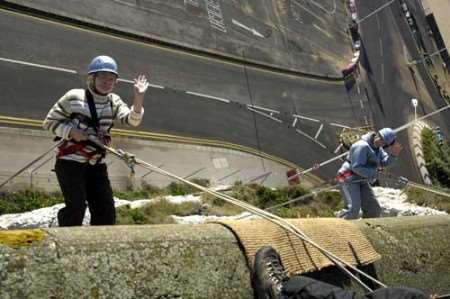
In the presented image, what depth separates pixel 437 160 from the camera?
4062cm

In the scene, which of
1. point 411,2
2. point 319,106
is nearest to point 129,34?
point 319,106

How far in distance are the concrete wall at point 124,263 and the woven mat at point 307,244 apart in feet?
0.60

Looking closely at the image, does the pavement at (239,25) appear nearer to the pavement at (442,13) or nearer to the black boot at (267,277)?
the pavement at (442,13)

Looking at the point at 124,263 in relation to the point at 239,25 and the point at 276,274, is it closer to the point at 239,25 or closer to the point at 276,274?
the point at 276,274

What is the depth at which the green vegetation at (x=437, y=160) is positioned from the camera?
40.2 metres

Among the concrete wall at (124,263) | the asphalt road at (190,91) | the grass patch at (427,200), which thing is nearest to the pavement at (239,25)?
the asphalt road at (190,91)

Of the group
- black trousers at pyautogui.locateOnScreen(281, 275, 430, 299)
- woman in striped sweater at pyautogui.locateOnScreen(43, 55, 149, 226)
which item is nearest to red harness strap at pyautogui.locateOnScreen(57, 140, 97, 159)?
woman in striped sweater at pyautogui.locateOnScreen(43, 55, 149, 226)

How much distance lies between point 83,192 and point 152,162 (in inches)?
715

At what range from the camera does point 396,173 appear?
37.8 m

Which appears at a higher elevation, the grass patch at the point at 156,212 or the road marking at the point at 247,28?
the road marking at the point at 247,28

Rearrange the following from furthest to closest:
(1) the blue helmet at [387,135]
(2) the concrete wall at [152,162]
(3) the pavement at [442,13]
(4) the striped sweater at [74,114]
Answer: (3) the pavement at [442,13]
(2) the concrete wall at [152,162]
(1) the blue helmet at [387,135]
(4) the striped sweater at [74,114]

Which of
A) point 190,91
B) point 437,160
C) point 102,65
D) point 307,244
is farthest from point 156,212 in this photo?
point 437,160

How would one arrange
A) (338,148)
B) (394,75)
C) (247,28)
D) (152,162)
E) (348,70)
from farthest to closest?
(394,75) → (348,70) → (338,148) → (247,28) → (152,162)

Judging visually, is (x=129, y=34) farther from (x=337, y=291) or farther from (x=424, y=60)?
(x=424, y=60)
